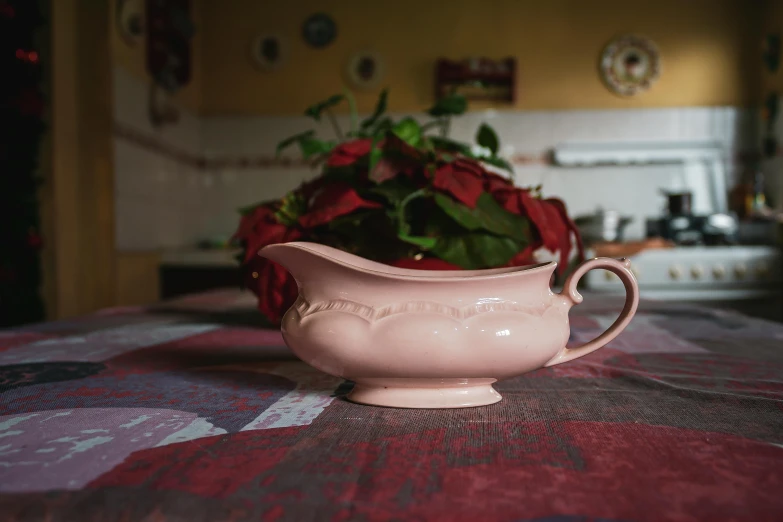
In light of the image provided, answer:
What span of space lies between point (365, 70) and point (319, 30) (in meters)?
0.35

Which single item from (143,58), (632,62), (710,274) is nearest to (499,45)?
(632,62)

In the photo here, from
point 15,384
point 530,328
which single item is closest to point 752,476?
point 530,328

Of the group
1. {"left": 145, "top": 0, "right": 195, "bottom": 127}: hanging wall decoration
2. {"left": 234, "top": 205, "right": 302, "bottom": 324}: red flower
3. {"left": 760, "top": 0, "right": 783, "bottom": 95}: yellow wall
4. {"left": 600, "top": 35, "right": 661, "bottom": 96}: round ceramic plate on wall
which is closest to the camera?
{"left": 234, "top": 205, "right": 302, "bottom": 324}: red flower

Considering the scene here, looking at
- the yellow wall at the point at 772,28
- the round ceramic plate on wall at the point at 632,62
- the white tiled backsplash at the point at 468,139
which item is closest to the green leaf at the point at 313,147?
the white tiled backsplash at the point at 468,139

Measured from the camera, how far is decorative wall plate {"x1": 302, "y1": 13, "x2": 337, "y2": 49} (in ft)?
11.6

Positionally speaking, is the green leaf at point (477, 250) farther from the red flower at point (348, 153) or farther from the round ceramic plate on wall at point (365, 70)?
the round ceramic plate on wall at point (365, 70)

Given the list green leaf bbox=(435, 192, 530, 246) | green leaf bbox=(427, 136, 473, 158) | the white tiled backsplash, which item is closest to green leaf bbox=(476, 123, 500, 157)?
green leaf bbox=(427, 136, 473, 158)

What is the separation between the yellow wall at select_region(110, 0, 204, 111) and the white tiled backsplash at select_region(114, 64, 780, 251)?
0.12 metres

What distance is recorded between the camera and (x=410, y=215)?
0.71 m

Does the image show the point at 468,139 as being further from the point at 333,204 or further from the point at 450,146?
the point at 333,204

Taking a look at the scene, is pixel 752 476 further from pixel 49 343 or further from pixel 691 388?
pixel 49 343

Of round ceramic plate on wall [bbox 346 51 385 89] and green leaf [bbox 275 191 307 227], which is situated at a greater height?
round ceramic plate on wall [bbox 346 51 385 89]

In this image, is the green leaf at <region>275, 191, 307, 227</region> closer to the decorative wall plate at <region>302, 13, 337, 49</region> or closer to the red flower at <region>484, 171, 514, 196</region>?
the red flower at <region>484, 171, 514, 196</region>

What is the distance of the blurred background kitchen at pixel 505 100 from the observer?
299 centimetres
